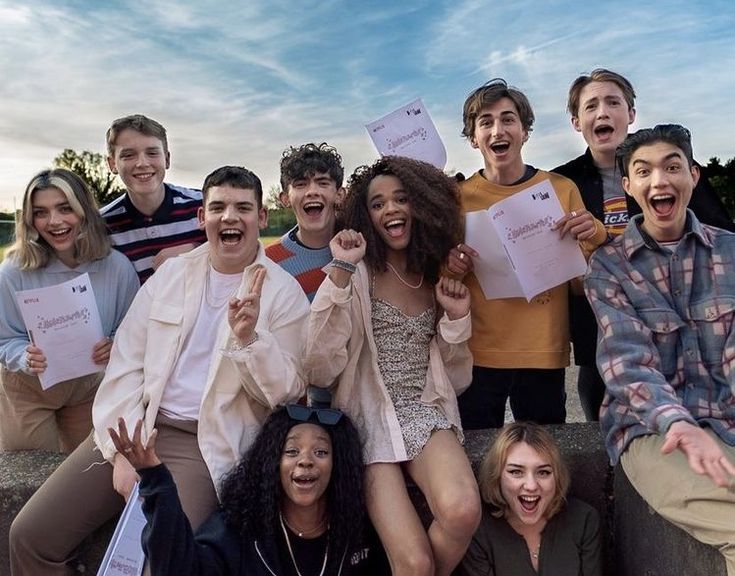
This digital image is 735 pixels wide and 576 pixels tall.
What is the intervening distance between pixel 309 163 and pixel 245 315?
1379 millimetres

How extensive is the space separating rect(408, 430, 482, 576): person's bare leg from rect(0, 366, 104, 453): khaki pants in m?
1.85

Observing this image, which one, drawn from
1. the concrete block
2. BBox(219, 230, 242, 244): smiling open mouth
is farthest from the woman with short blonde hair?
BBox(219, 230, 242, 244): smiling open mouth

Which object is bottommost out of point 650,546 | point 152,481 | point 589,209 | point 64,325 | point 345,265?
point 650,546


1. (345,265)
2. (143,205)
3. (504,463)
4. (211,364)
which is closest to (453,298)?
(345,265)

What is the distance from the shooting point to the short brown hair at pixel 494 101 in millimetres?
3750

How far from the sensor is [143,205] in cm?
412

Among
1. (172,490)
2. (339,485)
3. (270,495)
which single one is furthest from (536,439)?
(172,490)

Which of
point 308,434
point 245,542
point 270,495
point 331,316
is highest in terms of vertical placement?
point 331,316

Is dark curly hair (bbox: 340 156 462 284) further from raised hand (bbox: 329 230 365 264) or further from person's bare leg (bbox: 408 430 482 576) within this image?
person's bare leg (bbox: 408 430 482 576)

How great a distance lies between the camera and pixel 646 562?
310 cm

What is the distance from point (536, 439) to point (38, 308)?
241cm

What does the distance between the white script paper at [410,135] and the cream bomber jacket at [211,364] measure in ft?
3.92

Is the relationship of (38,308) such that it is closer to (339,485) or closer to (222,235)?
(222,235)

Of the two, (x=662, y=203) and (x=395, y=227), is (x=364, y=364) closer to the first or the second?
(x=395, y=227)
